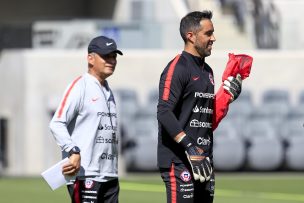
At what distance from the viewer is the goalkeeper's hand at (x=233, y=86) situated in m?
9.23

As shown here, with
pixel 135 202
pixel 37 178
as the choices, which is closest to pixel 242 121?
pixel 37 178

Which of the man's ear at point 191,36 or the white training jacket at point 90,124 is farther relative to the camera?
the white training jacket at point 90,124

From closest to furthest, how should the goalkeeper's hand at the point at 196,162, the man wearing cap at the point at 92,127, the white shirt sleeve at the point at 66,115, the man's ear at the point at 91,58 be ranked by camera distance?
1. the goalkeeper's hand at the point at 196,162
2. the white shirt sleeve at the point at 66,115
3. the man wearing cap at the point at 92,127
4. the man's ear at the point at 91,58

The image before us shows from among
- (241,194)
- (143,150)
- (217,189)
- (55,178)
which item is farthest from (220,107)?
(143,150)

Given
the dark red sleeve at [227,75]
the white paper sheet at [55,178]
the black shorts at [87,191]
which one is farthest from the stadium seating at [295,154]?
the white paper sheet at [55,178]

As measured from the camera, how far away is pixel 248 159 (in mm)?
24672

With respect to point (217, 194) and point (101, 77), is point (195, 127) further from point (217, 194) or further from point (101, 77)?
point (217, 194)

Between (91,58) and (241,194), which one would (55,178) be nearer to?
(91,58)

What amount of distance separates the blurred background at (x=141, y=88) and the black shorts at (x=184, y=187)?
15240 mm

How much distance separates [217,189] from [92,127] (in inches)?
428

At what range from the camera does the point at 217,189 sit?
19.7m

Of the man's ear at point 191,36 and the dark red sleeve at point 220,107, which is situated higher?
the man's ear at point 191,36

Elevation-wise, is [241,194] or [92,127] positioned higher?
[92,127]

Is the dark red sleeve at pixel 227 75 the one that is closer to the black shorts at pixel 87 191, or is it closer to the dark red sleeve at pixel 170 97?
the dark red sleeve at pixel 170 97
